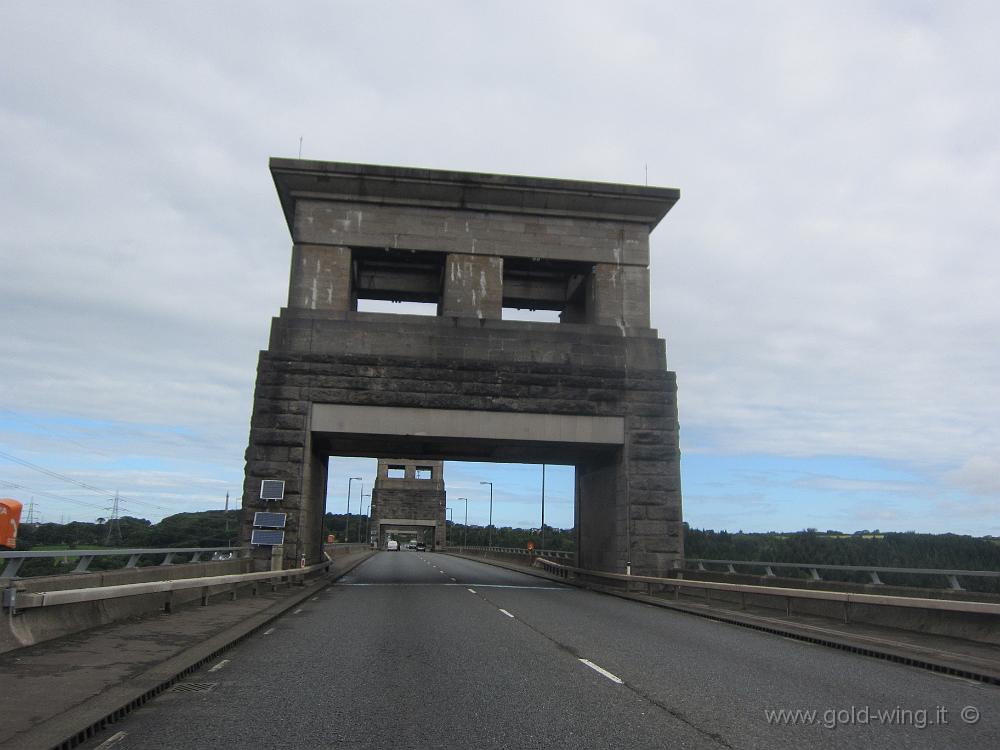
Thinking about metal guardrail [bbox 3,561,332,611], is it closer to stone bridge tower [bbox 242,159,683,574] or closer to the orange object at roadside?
the orange object at roadside

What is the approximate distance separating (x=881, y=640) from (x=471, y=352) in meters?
17.8

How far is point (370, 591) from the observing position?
1017 inches

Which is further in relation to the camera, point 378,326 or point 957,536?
point 957,536

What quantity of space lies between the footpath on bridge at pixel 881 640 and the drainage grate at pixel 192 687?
Answer: 30.7 ft

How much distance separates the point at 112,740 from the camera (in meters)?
6.53

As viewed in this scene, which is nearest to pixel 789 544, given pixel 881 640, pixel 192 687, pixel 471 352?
pixel 471 352

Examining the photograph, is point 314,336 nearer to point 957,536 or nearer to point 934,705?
point 934,705

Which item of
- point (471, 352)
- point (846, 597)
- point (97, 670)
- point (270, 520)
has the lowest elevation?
point (97, 670)

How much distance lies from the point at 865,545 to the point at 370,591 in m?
57.1

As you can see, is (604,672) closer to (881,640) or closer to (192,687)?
(192,687)

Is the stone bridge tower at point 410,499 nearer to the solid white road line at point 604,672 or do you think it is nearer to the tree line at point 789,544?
the tree line at point 789,544

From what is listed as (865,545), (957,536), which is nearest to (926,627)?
(865,545)

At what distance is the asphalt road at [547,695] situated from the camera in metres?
6.87

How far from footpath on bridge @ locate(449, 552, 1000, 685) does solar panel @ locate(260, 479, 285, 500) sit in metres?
13.7
